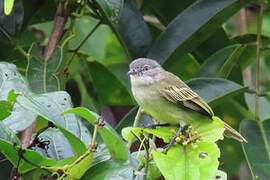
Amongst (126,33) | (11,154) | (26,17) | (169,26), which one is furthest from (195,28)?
(11,154)

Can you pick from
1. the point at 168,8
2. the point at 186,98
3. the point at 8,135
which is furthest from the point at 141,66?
Result: the point at 8,135

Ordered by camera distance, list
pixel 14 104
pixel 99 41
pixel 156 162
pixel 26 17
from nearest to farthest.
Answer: pixel 156 162
pixel 14 104
pixel 26 17
pixel 99 41

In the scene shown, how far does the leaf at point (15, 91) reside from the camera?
1612 mm

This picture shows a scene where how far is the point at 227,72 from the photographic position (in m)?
2.66

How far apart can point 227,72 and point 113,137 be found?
1.32 metres

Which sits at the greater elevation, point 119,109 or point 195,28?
point 195,28

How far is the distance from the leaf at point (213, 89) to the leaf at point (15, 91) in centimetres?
89

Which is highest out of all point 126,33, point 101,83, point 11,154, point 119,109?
point 126,33

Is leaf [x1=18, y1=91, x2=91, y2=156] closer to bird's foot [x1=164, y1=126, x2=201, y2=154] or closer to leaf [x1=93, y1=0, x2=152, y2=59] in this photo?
bird's foot [x1=164, y1=126, x2=201, y2=154]

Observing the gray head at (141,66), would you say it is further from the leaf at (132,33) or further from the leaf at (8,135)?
the leaf at (8,135)

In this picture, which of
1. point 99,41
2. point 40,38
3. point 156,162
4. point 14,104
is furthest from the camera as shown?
point 40,38

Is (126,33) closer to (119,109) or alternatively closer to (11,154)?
(119,109)

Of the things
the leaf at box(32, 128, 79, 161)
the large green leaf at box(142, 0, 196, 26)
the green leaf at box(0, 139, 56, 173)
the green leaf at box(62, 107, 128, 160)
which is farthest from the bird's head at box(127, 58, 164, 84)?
the green leaf at box(0, 139, 56, 173)

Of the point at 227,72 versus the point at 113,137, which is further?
the point at 227,72
